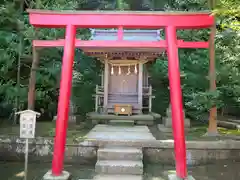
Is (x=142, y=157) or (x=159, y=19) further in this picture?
(x=142, y=157)

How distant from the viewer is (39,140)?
813cm

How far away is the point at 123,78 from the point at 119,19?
23.7 feet

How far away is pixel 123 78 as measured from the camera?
45.7 ft

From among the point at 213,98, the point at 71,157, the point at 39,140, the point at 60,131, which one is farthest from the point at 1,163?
the point at 213,98

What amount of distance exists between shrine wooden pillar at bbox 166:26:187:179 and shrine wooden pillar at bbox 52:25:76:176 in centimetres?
247

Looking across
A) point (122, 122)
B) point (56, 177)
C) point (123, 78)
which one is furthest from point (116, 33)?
point (56, 177)

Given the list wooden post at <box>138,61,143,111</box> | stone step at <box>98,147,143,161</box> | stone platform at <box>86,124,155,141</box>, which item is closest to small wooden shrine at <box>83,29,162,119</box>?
wooden post at <box>138,61,143,111</box>

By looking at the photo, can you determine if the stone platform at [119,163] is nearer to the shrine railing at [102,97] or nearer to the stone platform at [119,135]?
the stone platform at [119,135]

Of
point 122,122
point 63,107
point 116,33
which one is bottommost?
point 122,122

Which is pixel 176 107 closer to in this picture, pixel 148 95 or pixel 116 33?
pixel 148 95

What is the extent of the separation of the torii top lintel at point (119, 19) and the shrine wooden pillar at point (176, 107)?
0.29 m

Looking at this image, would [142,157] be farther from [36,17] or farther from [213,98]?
[36,17]

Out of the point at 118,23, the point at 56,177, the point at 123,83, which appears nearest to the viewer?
the point at 56,177

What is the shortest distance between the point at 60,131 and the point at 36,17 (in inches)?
116
